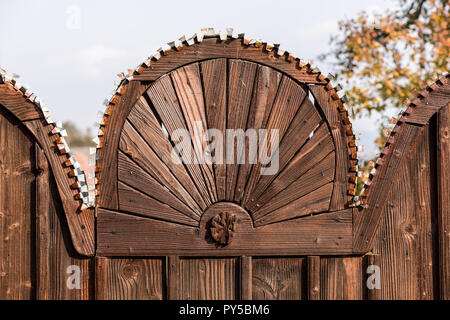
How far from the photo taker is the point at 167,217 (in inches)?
119

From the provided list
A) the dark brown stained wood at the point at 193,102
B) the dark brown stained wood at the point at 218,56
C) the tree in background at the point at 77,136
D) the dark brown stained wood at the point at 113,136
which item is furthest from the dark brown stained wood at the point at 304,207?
the tree in background at the point at 77,136

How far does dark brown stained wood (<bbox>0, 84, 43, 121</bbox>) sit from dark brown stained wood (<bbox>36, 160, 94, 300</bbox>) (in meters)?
0.32

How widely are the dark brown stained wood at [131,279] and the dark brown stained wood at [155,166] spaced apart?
41 cm

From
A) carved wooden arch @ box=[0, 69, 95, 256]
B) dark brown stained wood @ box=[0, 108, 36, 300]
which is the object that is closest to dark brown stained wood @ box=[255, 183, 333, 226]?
carved wooden arch @ box=[0, 69, 95, 256]

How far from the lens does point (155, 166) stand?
301 cm

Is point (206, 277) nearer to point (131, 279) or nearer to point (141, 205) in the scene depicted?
point (131, 279)

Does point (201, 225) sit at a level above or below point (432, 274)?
above

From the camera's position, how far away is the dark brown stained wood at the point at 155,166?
118 inches

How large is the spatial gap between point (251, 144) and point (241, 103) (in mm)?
247

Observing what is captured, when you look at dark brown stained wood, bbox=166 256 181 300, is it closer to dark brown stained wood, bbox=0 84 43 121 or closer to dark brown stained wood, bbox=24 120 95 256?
dark brown stained wood, bbox=24 120 95 256

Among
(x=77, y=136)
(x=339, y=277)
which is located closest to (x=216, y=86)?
(x=339, y=277)

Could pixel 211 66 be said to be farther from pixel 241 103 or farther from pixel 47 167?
pixel 47 167

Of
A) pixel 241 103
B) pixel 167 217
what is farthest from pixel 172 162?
pixel 241 103
